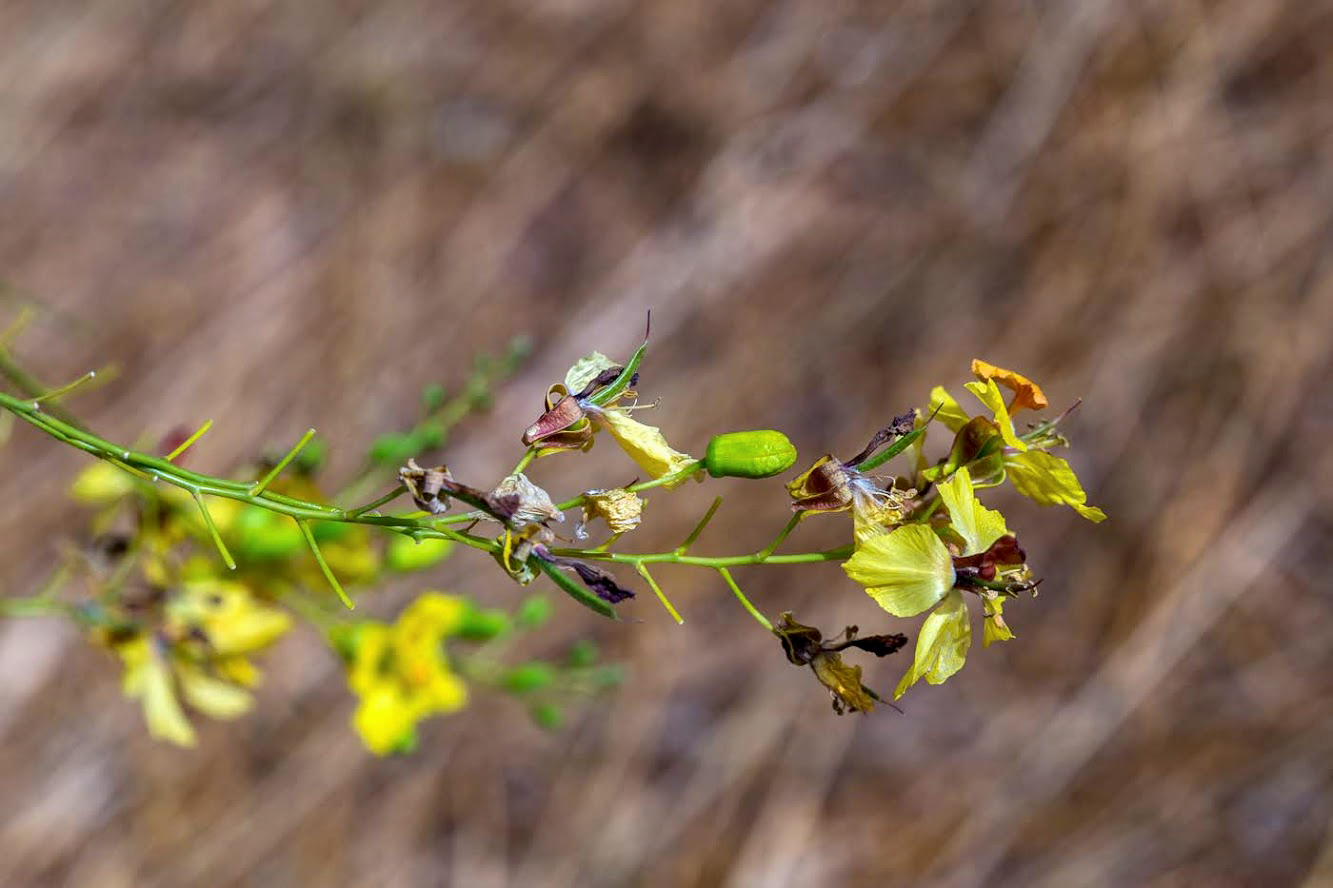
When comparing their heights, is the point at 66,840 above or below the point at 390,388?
below

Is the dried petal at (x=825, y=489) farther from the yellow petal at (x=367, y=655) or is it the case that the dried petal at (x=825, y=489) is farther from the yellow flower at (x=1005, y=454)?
the yellow petal at (x=367, y=655)

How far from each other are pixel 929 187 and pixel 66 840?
9.79 feet

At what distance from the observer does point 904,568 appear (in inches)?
32.5

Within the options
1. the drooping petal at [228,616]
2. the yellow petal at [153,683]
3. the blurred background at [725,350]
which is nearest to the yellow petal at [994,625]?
the drooping petal at [228,616]

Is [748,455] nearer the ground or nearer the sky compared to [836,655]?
nearer the sky

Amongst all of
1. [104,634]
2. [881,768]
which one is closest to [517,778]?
[881,768]

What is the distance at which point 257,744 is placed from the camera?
2871 mm

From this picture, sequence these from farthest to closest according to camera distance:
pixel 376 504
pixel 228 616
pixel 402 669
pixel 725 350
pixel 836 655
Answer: pixel 725 350, pixel 402 669, pixel 228 616, pixel 836 655, pixel 376 504

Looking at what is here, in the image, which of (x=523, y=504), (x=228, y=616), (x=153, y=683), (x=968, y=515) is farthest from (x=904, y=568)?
(x=153, y=683)

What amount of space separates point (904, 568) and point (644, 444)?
0.22 m

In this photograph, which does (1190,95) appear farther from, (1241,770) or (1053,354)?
(1241,770)

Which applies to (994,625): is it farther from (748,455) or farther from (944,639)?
(748,455)

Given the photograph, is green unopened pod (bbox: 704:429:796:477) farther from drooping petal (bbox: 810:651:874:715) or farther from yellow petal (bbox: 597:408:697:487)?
drooping petal (bbox: 810:651:874:715)

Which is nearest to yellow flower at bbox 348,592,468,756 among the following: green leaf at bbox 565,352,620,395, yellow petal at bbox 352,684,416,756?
yellow petal at bbox 352,684,416,756
